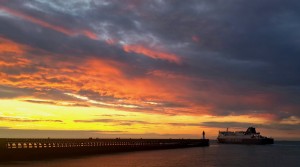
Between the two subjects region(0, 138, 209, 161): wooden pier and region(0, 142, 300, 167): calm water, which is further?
region(0, 138, 209, 161): wooden pier

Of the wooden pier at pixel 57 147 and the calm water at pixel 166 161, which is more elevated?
the wooden pier at pixel 57 147

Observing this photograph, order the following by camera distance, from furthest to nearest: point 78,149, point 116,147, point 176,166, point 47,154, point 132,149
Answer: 1. point 132,149
2. point 116,147
3. point 78,149
4. point 47,154
5. point 176,166

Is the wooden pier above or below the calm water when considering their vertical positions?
above

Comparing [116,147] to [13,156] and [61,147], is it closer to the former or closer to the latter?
[61,147]

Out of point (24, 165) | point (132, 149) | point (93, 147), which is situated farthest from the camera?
point (132, 149)

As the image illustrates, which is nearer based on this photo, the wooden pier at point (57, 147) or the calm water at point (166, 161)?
the calm water at point (166, 161)

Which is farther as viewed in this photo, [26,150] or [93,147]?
[93,147]

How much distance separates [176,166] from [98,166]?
1266 centimetres

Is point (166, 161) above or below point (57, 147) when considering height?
below

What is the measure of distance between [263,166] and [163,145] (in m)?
78.3

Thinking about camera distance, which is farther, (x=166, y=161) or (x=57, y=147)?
(x=57, y=147)

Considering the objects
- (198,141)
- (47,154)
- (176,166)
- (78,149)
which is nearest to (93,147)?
(78,149)

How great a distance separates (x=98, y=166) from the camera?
5653cm

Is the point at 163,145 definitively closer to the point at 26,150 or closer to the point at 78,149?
the point at 78,149
